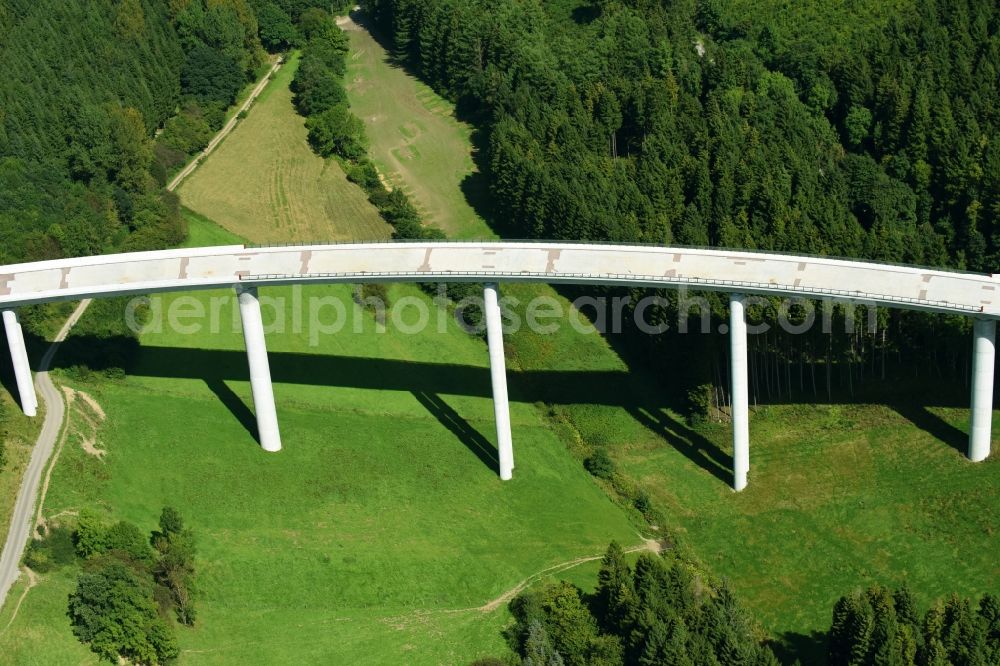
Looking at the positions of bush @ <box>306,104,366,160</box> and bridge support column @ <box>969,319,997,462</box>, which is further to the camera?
bush @ <box>306,104,366,160</box>

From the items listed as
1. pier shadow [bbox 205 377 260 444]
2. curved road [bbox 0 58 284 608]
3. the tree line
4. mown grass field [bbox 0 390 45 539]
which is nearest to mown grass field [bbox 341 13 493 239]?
pier shadow [bbox 205 377 260 444]

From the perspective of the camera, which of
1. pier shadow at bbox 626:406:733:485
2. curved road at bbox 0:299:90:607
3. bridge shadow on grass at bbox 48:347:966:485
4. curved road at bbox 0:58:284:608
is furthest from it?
bridge shadow on grass at bbox 48:347:966:485

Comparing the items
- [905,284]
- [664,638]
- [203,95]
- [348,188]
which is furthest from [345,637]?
[203,95]

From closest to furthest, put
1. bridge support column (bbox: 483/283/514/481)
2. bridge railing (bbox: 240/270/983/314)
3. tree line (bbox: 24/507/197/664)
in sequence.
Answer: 1. tree line (bbox: 24/507/197/664)
2. bridge railing (bbox: 240/270/983/314)
3. bridge support column (bbox: 483/283/514/481)

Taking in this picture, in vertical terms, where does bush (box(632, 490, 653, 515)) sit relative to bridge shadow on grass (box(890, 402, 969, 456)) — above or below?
below

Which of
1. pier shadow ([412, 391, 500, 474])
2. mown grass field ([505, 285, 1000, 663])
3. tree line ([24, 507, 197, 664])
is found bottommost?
mown grass field ([505, 285, 1000, 663])

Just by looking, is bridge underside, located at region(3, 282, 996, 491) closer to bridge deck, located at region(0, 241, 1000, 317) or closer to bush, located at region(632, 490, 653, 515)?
bridge deck, located at region(0, 241, 1000, 317)
